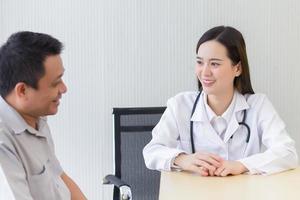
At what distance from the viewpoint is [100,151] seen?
2.51 m

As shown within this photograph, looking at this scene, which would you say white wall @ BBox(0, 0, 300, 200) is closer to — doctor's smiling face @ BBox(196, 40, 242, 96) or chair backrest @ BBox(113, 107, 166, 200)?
chair backrest @ BBox(113, 107, 166, 200)

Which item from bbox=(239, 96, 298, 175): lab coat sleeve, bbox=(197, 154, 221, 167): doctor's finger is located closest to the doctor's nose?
bbox=(239, 96, 298, 175): lab coat sleeve

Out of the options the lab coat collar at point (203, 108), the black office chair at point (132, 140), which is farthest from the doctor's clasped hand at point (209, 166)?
the black office chair at point (132, 140)

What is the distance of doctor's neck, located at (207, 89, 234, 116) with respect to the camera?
1.86 m


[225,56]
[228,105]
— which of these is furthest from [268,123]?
[225,56]

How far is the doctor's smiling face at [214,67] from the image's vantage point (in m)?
1.80

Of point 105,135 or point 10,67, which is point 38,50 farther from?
point 105,135

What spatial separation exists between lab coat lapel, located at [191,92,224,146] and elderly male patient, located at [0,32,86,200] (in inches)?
27.3

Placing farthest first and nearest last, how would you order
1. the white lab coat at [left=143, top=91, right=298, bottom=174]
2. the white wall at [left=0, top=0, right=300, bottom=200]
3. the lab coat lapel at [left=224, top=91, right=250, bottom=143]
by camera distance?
the white wall at [left=0, top=0, right=300, bottom=200], the lab coat lapel at [left=224, top=91, right=250, bottom=143], the white lab coat at [left=143, top=91, right=298, bottom=174]

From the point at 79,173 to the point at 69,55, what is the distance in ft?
2.22

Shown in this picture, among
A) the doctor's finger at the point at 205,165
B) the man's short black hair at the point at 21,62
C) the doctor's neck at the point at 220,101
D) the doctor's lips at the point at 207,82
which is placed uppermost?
the man's short black hair at the point at 21,62

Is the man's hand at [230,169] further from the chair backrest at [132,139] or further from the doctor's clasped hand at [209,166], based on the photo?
the chair backrest at [132,139]

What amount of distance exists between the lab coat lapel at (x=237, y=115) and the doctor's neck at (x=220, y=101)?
A: 0.04 metres

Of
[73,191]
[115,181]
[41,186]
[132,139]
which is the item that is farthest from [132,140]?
[41,186]
